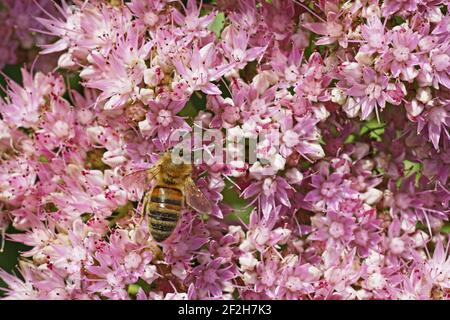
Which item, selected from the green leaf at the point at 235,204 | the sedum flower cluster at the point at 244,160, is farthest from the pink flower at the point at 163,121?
the green leaf at the point at 235,204

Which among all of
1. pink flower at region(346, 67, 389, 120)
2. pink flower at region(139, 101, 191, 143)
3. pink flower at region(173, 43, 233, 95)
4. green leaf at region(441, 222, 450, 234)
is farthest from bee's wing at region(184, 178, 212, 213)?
green leaf at region(441, 222, 450, 234)

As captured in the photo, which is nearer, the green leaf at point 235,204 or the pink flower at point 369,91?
the pink flower at point 369,91

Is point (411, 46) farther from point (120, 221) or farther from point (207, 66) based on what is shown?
point (120, 221)

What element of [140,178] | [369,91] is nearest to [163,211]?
[140,178]

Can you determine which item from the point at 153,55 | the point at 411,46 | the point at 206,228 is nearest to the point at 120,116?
the point at 153,55

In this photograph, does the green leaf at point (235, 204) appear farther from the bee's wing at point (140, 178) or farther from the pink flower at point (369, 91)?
the pink flower at point (369, 91)

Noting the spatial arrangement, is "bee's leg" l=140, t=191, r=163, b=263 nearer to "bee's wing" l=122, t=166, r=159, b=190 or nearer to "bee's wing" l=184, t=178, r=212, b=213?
"bee's wing" l=122, t=166, r=159, b=190
